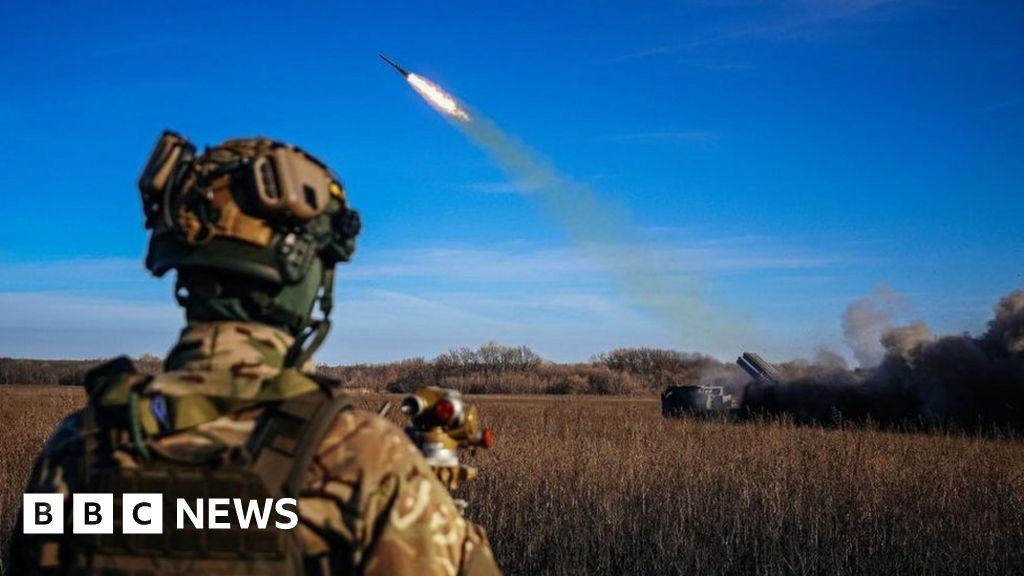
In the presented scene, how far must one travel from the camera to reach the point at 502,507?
32.9ft

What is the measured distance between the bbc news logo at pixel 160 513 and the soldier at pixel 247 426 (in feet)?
0.07

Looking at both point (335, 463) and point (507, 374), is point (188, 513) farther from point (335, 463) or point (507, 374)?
point (507, 374)

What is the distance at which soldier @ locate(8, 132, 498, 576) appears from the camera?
245cm

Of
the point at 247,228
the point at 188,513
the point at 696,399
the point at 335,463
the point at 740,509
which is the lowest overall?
the point at 740,509

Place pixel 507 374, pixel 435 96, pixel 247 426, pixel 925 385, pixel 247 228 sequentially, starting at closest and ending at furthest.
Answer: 1. pixel 247 426
2. pixel 247 228
3. pixel 435 96
4. pixel 925 385
5. pixel 507 374

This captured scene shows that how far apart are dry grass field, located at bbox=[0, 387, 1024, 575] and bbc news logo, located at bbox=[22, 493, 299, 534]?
5.90 metres

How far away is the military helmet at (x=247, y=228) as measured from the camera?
266 centimetres

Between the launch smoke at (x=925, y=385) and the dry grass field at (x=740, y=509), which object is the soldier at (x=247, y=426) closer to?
the dry grass field at (x=740, y=509)

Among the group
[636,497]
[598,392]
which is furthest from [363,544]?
[598,392]

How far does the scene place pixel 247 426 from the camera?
2561 mm

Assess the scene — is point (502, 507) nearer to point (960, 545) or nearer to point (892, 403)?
point (960, 545)

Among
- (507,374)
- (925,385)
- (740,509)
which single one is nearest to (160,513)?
(740,509)

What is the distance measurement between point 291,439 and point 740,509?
26.7 ft

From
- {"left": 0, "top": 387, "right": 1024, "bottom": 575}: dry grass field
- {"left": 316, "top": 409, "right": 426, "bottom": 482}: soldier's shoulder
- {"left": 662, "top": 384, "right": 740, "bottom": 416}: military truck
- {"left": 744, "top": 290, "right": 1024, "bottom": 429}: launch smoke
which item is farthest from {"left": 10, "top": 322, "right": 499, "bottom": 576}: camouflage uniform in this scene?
{"left": 662, "top": 384, "right": 740, "bottom": 416}: military truck
